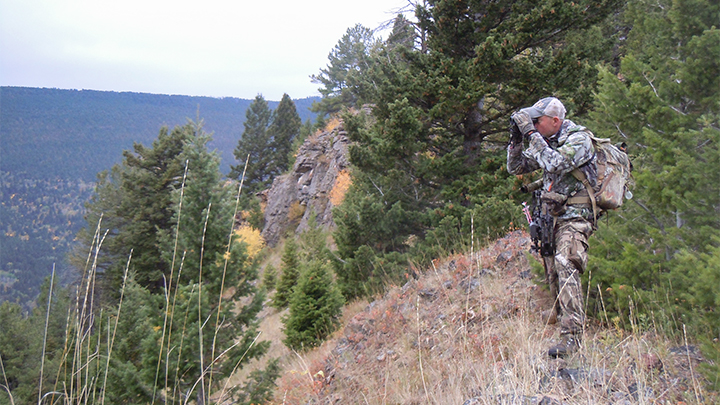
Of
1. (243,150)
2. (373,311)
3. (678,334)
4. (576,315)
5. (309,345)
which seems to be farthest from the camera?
(243,150)

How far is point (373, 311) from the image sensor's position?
676 cm

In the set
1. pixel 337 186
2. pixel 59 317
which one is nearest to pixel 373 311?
pixel 337 186

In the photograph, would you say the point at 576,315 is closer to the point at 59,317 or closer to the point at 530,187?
the point at 530,187

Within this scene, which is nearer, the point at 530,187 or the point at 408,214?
the point at 530,187

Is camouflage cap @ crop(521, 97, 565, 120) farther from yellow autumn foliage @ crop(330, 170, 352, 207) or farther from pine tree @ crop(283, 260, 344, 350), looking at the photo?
yellow autumn foliage @ crop(330, 170, 352, 207)

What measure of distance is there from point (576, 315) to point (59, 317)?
24.0 metres

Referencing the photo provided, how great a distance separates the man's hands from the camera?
3320mm

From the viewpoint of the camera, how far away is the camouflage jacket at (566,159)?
10.2 ft

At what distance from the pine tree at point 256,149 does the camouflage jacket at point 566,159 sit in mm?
38337

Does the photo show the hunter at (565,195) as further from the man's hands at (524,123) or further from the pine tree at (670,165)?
the pine tree at (670,165)

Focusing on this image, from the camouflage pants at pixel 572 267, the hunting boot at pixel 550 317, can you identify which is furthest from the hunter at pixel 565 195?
the hunting boot at pixel 550 317

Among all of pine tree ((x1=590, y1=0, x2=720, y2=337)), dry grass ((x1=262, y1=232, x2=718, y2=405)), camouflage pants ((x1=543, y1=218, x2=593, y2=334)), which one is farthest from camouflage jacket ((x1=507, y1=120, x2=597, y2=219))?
dry grass ((x1=262, y1=232, x2=718, y2=405))

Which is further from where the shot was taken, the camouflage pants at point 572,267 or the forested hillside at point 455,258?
the camouflage pants at point 572,267

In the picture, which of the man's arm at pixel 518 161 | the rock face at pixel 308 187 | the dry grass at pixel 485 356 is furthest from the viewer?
the rock face at pixel 308 187
